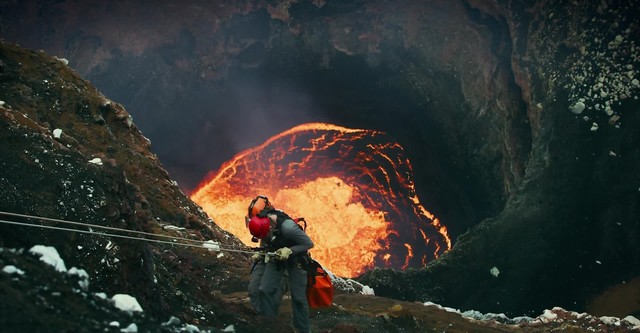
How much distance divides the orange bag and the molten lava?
15.8 meters

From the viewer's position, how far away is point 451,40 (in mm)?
21250

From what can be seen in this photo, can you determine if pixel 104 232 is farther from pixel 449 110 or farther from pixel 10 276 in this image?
pixel 449 110

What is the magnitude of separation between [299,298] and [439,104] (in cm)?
1572

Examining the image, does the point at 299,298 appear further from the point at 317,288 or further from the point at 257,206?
the point at 257,206

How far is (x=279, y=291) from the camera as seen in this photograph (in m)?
7.43

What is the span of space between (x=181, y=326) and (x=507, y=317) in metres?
9.37

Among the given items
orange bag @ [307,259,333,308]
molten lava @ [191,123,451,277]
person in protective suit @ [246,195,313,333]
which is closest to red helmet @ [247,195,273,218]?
person in protective suit @ [246,195,313,333]

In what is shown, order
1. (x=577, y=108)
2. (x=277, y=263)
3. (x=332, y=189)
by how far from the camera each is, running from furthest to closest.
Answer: (x=332, y=189), (x=577, y=108), (x=277, y=263)

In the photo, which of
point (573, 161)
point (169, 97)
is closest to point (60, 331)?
point (573, 161)

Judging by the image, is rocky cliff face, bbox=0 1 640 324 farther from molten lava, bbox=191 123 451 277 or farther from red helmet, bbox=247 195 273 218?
red helmet, bbox=247 195 273 218

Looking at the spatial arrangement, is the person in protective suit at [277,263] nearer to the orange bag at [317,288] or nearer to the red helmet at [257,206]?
the red helmet at [257,206]

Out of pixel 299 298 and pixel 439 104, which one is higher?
pixel 439 104

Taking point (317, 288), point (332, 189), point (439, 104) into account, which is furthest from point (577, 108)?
point (332, 189)

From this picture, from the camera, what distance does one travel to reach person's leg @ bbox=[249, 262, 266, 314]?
24.4 ft
